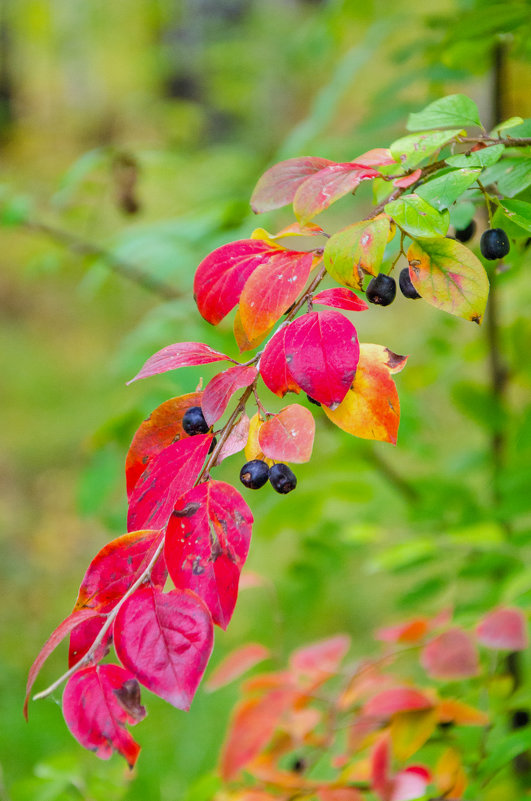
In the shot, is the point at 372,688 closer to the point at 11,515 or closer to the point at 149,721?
the point at 149,721

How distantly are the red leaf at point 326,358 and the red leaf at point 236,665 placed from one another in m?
0.48

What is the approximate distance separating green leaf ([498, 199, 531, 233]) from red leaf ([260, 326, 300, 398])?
0.46ft

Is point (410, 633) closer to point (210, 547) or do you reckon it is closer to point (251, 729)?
point (251, 729)

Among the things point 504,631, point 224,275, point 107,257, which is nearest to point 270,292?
point 224,275

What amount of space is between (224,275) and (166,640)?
0.19 metres

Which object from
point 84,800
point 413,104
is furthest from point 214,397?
point 413,104

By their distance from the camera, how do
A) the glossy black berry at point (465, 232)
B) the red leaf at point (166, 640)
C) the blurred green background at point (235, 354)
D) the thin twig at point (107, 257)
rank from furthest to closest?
1. the thin twig at point (107, 257)
2. the blurred green background at point (235, 354)
3. the glossy black berry at point (465, 232)
4. the red leaf at point (166, 640)

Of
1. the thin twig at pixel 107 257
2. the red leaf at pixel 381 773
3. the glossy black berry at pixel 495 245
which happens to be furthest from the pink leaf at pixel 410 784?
the thin twig at pixel 107 257

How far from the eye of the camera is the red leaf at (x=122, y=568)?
33cm

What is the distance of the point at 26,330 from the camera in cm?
455

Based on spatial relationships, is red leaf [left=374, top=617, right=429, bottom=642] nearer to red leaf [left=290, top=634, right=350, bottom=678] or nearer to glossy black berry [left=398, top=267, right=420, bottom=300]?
red leaf [left=290, top=634, right=350, bottom=678]

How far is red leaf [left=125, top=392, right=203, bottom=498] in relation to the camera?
357mm

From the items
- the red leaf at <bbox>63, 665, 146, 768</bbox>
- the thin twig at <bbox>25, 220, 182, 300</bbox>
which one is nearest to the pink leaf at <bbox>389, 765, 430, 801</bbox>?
the red leaf at <bbox>63, 665, 146, 768</bbox>

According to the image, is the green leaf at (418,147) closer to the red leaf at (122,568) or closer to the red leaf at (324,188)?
the red leaf at (324,188)
